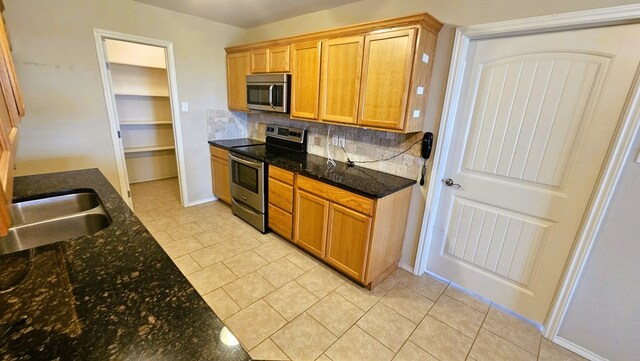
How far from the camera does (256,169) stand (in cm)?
294

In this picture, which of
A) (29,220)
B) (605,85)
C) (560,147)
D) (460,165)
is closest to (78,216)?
(29,220)

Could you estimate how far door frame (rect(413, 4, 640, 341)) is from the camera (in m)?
1.47

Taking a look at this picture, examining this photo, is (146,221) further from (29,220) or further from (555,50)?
(555,50)

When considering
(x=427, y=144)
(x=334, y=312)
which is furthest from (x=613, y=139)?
(x=334, y=312)

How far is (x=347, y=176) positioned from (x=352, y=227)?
0.46 m

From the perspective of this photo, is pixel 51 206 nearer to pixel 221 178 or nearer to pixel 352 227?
pixel 352 227

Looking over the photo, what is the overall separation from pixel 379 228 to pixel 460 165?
849 millimetres

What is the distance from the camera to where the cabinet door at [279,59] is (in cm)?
278

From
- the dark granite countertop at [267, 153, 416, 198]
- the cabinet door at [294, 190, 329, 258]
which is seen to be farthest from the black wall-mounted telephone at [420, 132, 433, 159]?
the cabinet door at [294, 190, 329, 258]

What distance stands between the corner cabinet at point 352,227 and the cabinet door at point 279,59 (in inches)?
48.7

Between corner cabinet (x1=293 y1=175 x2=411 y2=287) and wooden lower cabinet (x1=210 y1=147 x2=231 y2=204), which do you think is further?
wooden lower cabinet (x1=210 y1=147 x2=231 y2=204)

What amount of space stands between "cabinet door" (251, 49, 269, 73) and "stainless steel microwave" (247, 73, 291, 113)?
0.08 meters

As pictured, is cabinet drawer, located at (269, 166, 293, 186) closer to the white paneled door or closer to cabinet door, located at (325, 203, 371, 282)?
cabinet door, located at (325, 203, 371, 282)

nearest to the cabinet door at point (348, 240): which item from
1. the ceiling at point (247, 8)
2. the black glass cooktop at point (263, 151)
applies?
the black glass cooktop at point (263, 151)
